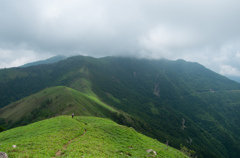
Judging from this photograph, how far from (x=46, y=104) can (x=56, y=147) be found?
145597 mm

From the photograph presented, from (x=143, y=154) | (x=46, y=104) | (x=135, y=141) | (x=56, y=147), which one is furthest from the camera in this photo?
(x=46, y=104)

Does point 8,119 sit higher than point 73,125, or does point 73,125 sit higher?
point 73,125

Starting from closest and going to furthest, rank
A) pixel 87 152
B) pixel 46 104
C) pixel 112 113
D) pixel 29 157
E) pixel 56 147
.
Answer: pixel 29 157 → pixel 87 152 → pixel 56 147 → pixel 46 104 → pixel 112 113

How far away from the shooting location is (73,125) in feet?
154

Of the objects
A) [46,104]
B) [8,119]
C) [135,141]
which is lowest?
[8,119]

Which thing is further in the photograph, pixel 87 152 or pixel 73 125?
pixel 73 125

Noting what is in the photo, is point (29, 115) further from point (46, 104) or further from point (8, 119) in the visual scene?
point (8, 119)

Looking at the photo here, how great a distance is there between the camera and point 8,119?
158500 millimetres

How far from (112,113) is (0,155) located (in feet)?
515

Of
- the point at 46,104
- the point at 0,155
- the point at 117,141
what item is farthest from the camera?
the point at 46,104

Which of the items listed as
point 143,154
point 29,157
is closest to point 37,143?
point 29,157

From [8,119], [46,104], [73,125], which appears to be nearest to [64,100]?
[46,104]

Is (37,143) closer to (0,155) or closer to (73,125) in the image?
(0,155)

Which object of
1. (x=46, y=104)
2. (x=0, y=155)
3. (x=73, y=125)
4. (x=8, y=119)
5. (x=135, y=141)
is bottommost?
(x=8, y=119)
